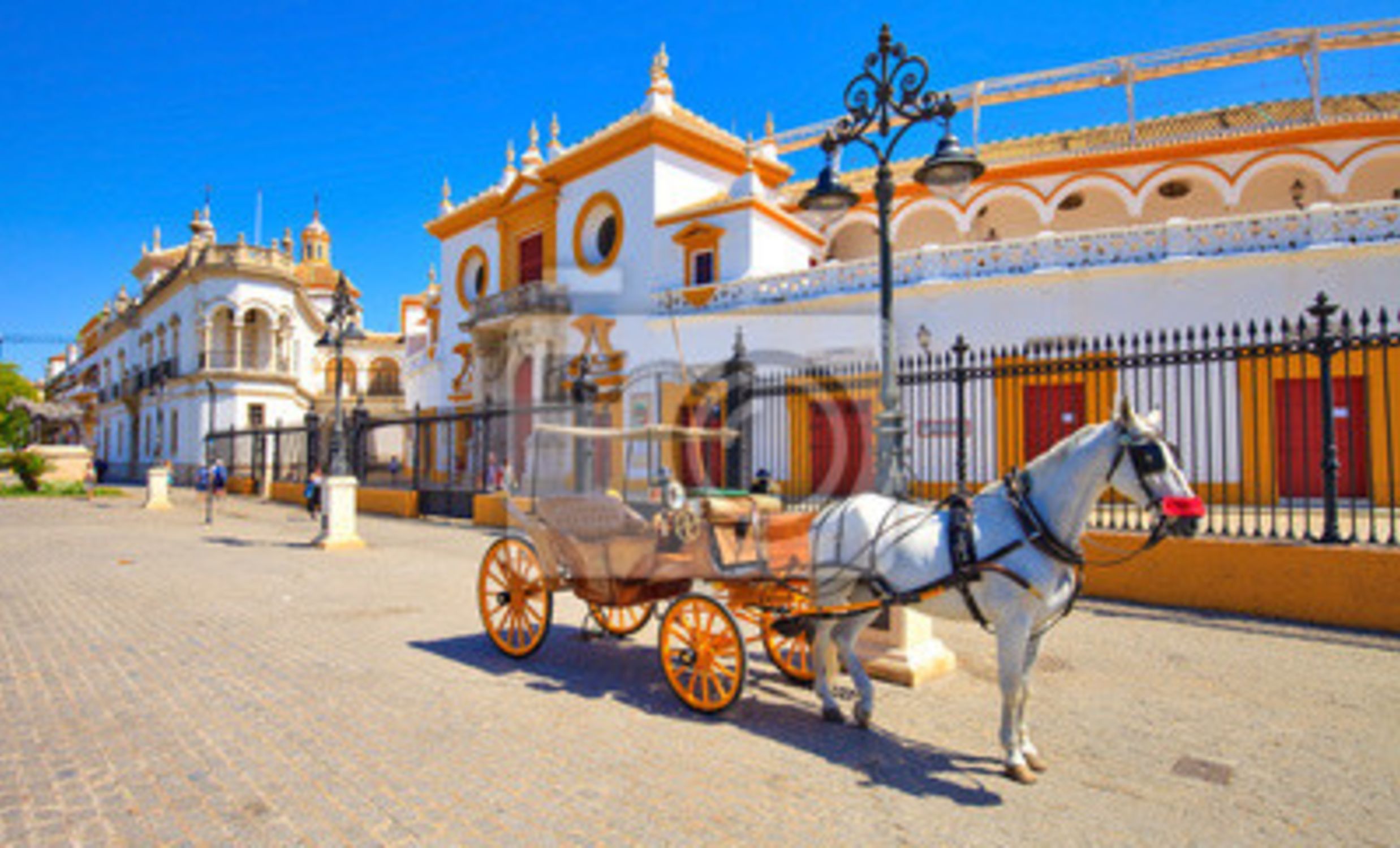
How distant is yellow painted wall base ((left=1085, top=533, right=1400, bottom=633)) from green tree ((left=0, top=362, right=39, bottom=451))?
4785 cm

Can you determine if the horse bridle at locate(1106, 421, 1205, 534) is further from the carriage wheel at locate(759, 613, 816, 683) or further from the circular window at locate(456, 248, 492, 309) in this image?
the circular window at locate(456, 248, 492, 309)

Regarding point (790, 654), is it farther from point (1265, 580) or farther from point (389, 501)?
point (389, 501)

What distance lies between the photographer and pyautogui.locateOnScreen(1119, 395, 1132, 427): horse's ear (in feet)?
12.0

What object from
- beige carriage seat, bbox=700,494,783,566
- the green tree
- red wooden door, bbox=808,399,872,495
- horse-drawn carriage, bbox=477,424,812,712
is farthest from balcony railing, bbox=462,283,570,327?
the green tree

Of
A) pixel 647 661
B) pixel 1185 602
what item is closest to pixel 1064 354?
pixel 1185 602

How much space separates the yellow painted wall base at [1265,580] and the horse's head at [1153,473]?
437 cm

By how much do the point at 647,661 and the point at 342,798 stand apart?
8.74ft

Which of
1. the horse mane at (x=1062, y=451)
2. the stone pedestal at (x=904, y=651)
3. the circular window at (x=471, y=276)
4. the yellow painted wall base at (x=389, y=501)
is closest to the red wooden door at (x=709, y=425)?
the stone pedestal at (x=904, y=651)

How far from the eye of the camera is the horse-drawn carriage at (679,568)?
15.3 ft

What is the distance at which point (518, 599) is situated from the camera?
5840 mm

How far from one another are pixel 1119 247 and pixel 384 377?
1725 inches

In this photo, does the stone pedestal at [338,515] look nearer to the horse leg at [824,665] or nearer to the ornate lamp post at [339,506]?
the ornate lamp post at [339,506]

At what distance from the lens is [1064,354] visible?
51.4 ft

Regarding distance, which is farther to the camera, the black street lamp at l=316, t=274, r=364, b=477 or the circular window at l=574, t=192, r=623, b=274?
the circular window at l=574, t=192, r=623, b=274
